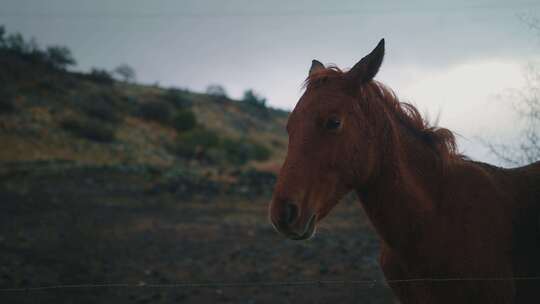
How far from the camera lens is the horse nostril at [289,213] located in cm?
192

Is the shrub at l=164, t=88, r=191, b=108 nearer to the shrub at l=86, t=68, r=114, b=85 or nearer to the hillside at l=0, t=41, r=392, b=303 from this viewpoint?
the shrub at l=86, t=68, r=114, b=85

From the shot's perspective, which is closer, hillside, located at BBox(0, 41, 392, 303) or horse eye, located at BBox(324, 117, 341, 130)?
horse eye, located at BBox(324, 117, 341, 130)

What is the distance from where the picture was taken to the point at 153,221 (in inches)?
Answer: 455

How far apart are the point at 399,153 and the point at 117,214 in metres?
11.7

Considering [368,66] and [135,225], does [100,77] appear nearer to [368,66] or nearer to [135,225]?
[135,225]

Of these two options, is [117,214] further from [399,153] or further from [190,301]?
[399,153]

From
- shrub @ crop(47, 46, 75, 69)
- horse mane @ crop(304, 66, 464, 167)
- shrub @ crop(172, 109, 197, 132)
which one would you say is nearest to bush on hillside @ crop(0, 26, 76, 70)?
shrub @ crop(47, 46, 75, 69)

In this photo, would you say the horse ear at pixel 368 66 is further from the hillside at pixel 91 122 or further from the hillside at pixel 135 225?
the hillside at pixel 91 122

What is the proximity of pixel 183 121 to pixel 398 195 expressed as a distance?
37750 mm

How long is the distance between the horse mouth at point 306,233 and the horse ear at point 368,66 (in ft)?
3.03

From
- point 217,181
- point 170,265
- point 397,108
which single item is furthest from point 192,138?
point 397,108

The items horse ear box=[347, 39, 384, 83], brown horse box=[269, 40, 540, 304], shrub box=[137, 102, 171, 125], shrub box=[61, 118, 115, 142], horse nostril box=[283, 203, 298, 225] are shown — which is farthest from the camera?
shrub box=[137, 102, 171, 125]

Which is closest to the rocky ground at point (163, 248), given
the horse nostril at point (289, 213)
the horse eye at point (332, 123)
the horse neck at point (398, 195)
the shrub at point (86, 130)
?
the horse neck at point (398, 195)

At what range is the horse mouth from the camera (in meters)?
1.93
